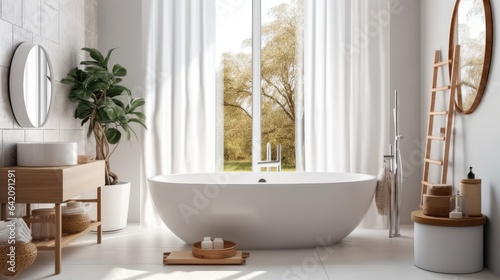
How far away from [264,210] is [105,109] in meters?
1.70

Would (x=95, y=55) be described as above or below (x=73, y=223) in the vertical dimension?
above

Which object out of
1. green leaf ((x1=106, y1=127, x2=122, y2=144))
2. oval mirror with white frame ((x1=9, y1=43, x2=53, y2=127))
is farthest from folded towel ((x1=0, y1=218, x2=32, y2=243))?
green leaf ((x1=106, y1=127, x2=122, y2=144))

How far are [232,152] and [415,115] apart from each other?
11.4 ft

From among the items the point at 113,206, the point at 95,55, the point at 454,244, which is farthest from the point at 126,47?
the point at 454,244

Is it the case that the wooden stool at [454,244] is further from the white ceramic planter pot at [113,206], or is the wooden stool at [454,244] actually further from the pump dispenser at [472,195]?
the white ceramic planter pot at [113,206]

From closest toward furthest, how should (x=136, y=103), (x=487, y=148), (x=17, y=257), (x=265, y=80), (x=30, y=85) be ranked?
(x=17, y=257), (x=487, y=148), (x=30, y=85), (x=136, y=103), (x=265, y=80)

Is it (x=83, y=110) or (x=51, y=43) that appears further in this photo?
(x=83, y=110)

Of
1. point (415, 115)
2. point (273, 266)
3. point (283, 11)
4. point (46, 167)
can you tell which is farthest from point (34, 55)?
point (283, 11)

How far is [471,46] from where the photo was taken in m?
3.90

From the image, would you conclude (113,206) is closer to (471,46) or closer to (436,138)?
(436,138)

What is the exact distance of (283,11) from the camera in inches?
288

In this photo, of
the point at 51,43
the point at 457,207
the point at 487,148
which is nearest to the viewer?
the point at 457,207

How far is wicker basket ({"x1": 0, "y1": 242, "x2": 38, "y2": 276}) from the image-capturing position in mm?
3053

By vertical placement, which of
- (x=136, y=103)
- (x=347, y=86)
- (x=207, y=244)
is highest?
(x=347, y=86)
